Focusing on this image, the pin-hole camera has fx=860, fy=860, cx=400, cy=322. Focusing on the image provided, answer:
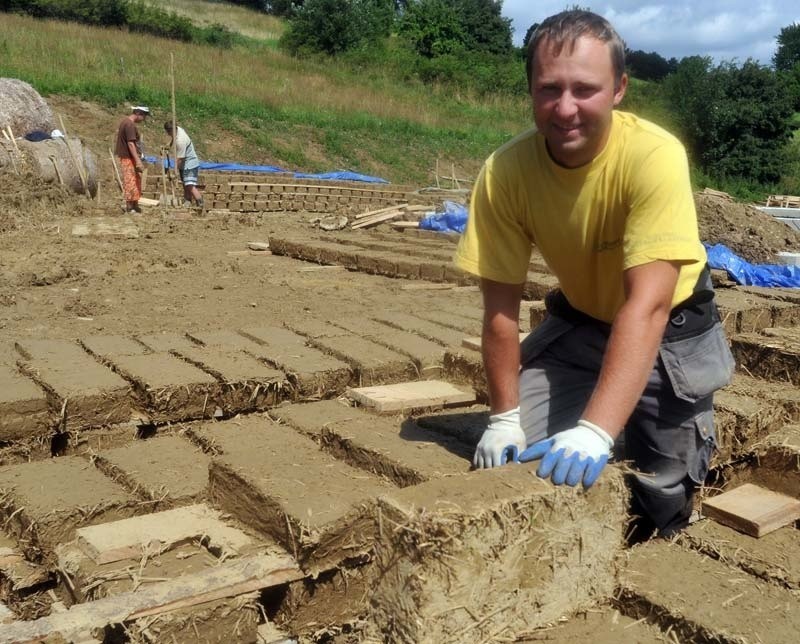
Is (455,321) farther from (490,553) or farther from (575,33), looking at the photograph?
(490,553)

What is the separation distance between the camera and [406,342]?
4.93 meters

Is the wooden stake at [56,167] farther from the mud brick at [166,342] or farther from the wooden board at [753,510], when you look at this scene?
the wooden board at [753,510]

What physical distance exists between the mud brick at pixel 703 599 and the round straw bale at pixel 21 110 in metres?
14.7

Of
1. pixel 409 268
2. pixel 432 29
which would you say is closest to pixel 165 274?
pixel 409 268

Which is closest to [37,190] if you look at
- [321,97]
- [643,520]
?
[643,520]

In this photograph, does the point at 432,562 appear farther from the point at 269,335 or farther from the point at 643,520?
the point at 269,335

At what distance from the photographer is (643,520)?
3293 mm

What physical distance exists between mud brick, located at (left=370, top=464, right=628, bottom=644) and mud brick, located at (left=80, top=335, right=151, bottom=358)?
2.74 m

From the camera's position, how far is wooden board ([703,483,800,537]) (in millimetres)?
2910

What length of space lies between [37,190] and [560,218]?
448 inches

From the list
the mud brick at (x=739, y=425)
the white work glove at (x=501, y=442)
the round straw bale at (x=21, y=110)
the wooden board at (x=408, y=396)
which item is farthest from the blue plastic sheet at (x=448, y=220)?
the white work glove at (x=501, y=442)

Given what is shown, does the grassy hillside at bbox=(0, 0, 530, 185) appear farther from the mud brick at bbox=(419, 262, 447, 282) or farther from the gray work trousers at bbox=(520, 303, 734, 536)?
the gray work trousers at bbox=(520, 303, 734, 536)

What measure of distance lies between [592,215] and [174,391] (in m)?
2.17

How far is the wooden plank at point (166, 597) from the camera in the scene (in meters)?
2.27
